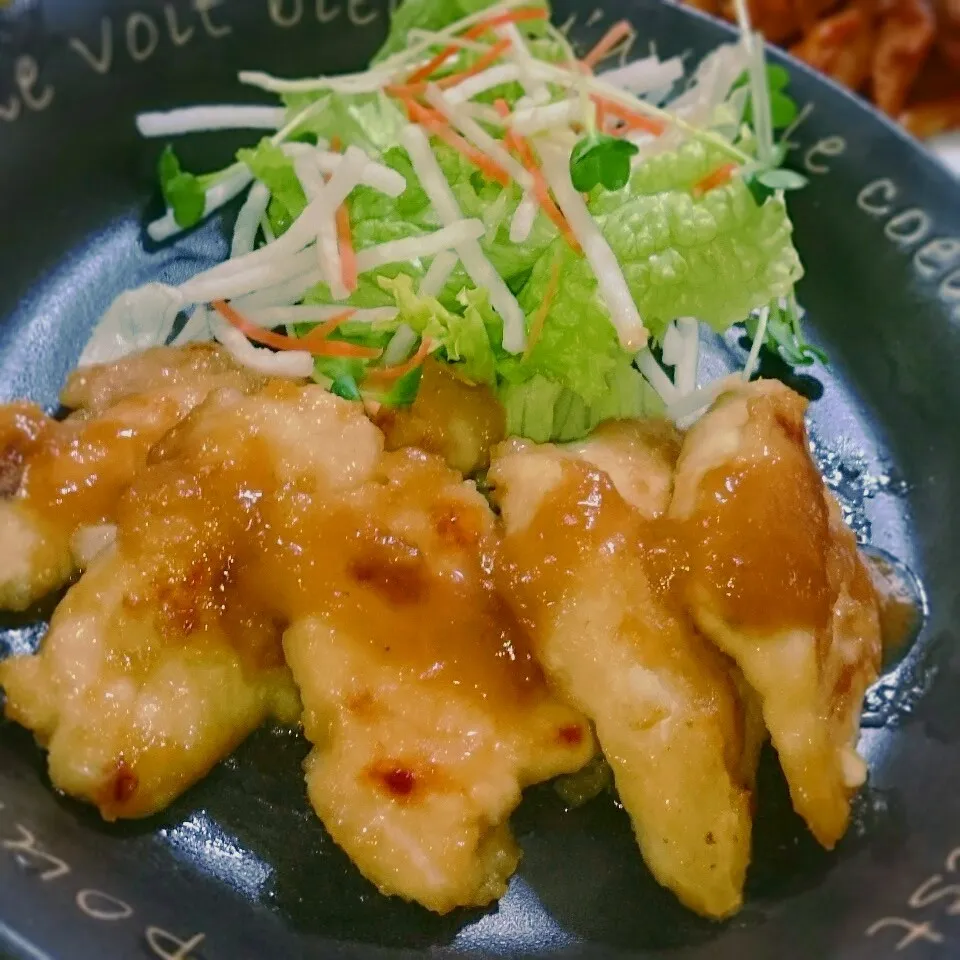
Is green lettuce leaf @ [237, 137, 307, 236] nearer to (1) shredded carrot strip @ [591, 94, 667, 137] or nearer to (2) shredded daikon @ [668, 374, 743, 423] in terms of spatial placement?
(1) shredded carrot strip @ [591, 94, 667, 137]

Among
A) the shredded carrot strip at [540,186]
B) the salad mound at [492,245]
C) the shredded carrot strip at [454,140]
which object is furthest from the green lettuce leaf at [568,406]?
the shredded carrot strip at [454,140]

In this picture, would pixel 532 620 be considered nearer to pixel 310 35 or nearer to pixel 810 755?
pixel 810 755

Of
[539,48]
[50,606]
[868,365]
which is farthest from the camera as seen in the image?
[539,48]

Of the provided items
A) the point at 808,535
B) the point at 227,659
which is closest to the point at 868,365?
the point at 808,535

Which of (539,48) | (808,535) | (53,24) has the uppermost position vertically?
(53,24)

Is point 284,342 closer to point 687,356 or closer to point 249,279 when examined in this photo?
point 249,279

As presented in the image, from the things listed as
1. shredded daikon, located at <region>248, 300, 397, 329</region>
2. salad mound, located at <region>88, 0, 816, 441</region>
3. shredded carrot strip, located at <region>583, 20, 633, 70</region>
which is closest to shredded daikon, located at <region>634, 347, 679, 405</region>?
salad mound, located at <region>88, 0, 816, 441</region>

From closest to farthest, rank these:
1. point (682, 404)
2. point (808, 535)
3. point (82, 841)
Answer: point (82, 841)
point (808, 535)
point (682, 404)
